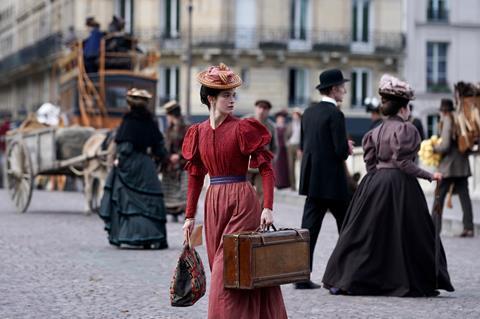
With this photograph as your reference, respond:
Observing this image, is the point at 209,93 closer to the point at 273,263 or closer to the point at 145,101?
the point at 273,263

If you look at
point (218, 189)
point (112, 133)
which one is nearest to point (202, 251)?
point (112, 133)

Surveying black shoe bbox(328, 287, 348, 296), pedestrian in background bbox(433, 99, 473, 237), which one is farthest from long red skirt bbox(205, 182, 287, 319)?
pedestrian in background bbox(433, 99, 473, 237)

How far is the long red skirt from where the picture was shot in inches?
312

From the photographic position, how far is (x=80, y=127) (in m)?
22.8

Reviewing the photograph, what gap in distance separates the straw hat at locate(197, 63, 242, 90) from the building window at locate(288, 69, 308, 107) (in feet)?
165

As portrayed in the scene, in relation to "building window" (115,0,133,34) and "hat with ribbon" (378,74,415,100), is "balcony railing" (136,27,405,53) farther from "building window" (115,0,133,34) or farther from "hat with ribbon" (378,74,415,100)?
"hat with ribbon" (378,74,415,100)

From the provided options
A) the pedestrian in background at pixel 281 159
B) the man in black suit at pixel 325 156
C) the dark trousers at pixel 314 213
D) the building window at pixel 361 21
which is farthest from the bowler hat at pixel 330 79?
the building window at pixel 361 21

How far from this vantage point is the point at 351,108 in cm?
5869

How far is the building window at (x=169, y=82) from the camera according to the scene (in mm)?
57656

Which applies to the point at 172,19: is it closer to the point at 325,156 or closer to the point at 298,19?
the point at 298,19

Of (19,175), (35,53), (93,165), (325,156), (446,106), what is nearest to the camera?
(325,156)

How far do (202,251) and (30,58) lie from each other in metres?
56.1

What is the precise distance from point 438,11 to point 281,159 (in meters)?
30.2

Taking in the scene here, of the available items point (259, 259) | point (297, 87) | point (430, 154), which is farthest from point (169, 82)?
point (259, 259)
